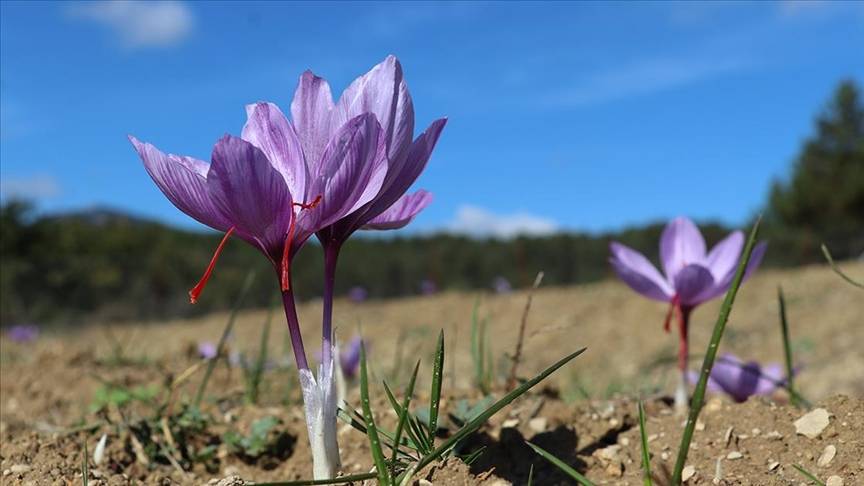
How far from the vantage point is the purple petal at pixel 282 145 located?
4.50 ft

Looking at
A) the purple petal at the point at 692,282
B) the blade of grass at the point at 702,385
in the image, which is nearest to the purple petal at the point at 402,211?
the blade of grass at the point at 702,385

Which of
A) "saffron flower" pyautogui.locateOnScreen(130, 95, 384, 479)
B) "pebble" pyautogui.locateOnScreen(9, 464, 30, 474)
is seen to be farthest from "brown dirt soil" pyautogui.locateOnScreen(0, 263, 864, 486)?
"saffron flower" pyautogui.locateOnScreen(130, 95, 384, 479)

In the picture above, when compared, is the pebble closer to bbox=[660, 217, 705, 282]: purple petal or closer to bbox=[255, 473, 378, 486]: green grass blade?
bbox=[255, 473, 378, 486]: green grass blade

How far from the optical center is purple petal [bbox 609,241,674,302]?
87.9 inches

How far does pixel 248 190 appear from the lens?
128 centimetres

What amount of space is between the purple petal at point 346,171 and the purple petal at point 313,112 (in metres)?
0.08

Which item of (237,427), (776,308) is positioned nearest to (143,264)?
(776,308)

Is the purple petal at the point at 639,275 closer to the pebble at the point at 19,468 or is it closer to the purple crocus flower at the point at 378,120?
the purple crocus flower at the point at 378,120

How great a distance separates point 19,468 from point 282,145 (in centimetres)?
104

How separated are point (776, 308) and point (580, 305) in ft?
9.36

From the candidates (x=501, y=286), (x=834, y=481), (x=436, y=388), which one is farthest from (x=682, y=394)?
(x=501, y=286)

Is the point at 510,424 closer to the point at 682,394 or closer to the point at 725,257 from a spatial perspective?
the point at 682,394

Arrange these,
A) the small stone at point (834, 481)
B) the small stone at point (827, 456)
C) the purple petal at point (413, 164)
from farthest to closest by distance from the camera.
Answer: the small stone at point (827, 456) → the small stone at point (834, 481) → the purple petal at point (413, 164)

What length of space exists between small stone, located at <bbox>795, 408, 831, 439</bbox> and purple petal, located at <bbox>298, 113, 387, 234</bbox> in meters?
1.11
